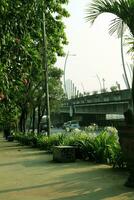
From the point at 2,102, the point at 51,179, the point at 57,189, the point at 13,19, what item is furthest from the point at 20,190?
the point at 13,19

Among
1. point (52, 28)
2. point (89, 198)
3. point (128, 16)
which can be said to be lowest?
point (89, 198)

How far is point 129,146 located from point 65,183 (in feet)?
6.68

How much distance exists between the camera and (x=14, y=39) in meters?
8.95

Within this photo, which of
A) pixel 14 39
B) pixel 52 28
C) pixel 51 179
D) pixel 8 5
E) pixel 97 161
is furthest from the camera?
pixel 52 28

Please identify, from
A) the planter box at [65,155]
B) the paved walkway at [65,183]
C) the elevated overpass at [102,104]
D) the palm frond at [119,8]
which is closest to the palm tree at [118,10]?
the palm frond at [119,8]

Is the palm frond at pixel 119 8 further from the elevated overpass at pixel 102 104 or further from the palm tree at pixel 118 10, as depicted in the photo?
the elevated overpass at pixel 102 104

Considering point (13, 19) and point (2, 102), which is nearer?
point (13, 19)

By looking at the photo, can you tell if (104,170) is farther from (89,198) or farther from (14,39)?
(14,39)

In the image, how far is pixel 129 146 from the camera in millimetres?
10359

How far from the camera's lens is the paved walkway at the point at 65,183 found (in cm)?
978

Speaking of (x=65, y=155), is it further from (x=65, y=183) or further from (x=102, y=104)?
(x=102, y=104)

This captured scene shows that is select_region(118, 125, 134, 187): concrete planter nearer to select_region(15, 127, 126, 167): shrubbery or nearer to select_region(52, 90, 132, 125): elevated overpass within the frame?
select_region(15, 127, 126, 167): shrubbery

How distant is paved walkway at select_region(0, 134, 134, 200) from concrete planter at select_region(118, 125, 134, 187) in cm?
24

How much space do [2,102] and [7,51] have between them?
3957 millimetres
